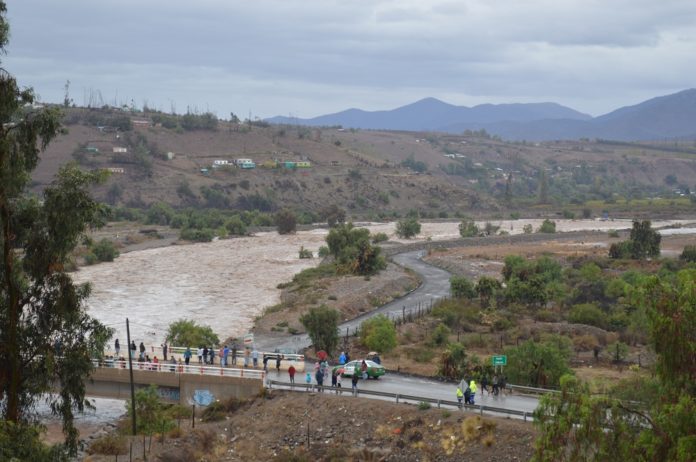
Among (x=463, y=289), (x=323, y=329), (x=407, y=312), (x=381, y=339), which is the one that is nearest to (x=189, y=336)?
(x=323, y=329)

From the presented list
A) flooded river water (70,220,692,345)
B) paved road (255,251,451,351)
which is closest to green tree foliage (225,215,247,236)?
flooded river water (70,220,692,345)

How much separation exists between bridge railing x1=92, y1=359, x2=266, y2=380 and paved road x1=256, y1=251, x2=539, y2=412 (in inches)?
49.0

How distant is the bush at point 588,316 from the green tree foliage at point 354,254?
75.1 feet

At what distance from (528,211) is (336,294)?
113130mm

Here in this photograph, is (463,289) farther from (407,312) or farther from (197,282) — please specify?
(197,282)

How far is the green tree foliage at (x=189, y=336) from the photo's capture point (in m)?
42.2

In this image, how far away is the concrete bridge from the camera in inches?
1297

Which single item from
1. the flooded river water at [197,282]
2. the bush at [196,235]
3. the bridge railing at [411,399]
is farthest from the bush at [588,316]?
the bush at [196,235]

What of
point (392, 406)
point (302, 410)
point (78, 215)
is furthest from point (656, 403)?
point (302, 410)

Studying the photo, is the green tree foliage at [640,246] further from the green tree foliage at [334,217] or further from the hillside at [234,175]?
the hillside at [234,175]

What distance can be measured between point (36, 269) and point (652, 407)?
11.0 meters

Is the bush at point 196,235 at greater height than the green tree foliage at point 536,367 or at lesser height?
lesser

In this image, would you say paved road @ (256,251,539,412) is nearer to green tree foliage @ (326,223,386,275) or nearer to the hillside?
green tree foliage @ (326,223,386,275)

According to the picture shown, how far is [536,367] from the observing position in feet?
110
